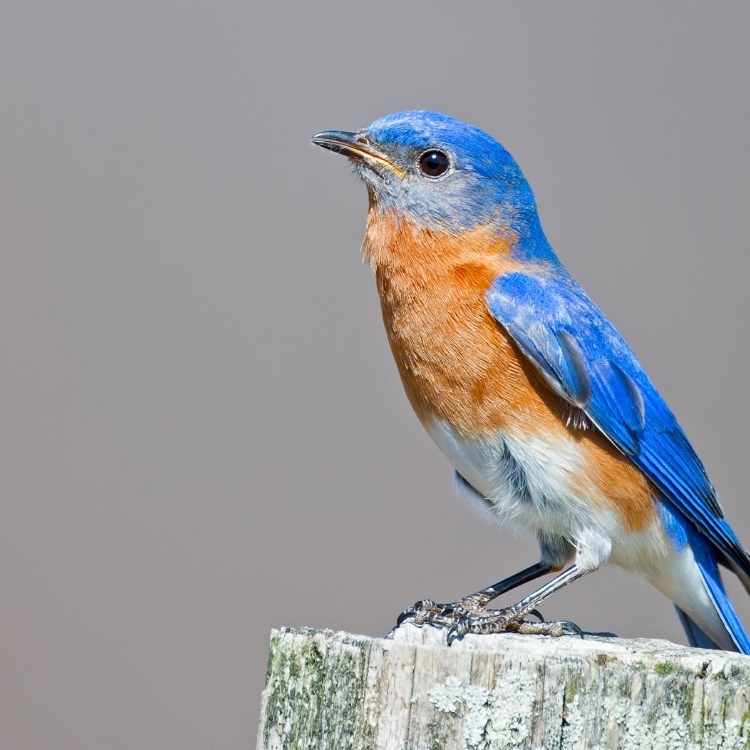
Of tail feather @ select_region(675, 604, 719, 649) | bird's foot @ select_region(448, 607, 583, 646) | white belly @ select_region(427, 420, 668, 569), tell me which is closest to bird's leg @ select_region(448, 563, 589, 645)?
bird's foot @ select_region(448, 607, 583, 646)

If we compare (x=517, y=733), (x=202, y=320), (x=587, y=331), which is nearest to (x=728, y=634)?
(x=587, y=331)

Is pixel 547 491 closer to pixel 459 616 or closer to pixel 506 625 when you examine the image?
pixel 506 625

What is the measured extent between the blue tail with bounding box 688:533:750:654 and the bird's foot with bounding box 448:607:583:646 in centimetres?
79

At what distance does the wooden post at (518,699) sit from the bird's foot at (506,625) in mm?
496

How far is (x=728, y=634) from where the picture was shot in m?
4.79

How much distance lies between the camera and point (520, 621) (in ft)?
13.6

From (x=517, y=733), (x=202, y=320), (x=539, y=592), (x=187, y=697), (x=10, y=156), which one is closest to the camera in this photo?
(x=517, y=733)

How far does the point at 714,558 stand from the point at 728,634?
27 centimetres

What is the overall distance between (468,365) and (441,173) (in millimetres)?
869

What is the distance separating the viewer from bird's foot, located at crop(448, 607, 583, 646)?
3711mm

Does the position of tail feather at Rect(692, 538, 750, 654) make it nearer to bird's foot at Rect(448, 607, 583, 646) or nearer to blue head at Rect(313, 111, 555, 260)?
bird's foot at Rect(448, 607, 583, 646)

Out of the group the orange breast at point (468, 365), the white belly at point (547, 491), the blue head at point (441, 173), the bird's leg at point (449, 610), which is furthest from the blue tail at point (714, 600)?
the blue head at point (441, 173)

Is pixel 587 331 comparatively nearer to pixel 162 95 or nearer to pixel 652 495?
pixel 652 495

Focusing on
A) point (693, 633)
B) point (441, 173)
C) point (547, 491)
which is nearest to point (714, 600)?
point (693, 633)
